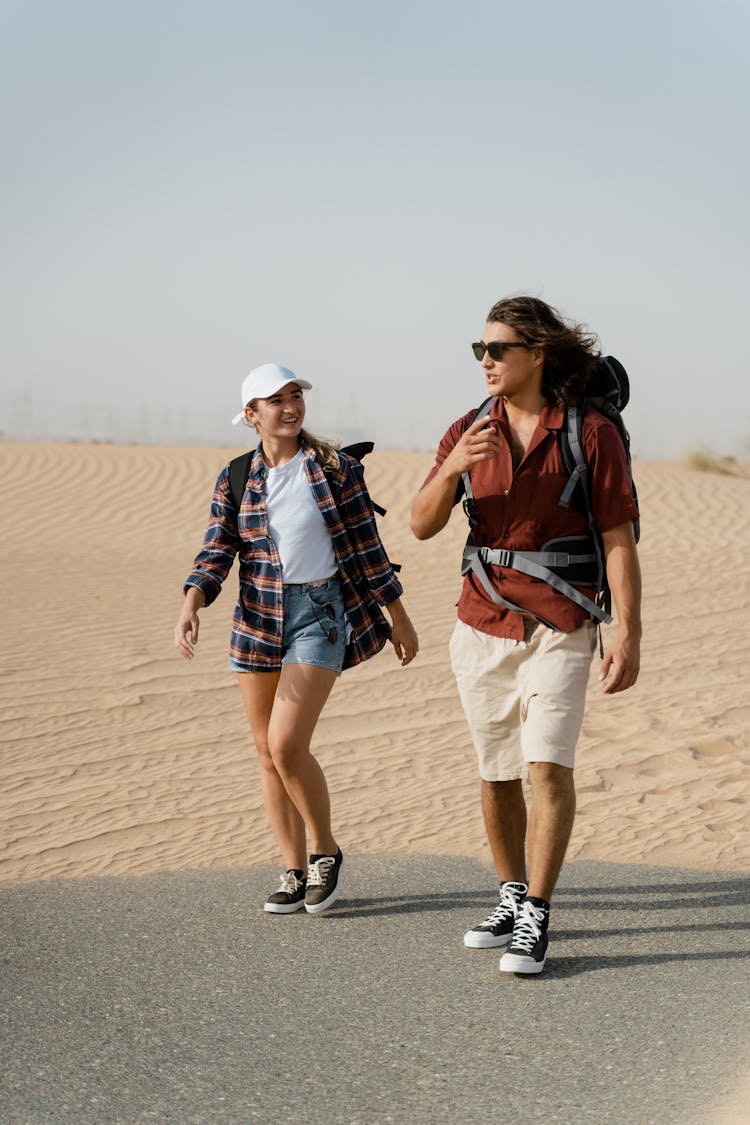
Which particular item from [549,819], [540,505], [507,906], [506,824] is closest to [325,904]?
[507,906]

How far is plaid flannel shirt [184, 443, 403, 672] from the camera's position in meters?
4.73

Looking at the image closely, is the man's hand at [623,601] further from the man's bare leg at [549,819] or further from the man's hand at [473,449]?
the man's hand at [473,449]

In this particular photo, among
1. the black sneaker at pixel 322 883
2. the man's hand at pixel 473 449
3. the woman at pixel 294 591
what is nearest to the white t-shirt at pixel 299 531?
the woman at pixel 294 591

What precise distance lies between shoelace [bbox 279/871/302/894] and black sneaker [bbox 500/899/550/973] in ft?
3.44

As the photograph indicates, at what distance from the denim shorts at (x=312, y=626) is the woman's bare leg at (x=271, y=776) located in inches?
3.3

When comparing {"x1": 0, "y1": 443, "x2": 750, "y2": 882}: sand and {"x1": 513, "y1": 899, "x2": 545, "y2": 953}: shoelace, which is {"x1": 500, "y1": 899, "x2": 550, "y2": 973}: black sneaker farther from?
{"x1": 0, "y1": 443, "x2": 750, "y2": 882}: sand

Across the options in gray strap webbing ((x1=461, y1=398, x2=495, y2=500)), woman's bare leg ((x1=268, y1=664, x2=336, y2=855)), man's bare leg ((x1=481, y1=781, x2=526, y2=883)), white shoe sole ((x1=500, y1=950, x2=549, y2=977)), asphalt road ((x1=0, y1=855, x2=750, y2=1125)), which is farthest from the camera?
woman's bare leg ((x1=268, y1=664, x2=336, y2=855))

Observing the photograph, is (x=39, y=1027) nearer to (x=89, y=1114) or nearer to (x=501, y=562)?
(x=89, y=1114)

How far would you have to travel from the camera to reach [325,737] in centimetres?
882

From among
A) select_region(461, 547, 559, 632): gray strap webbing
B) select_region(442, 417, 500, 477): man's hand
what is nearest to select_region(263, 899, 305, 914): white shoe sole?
select_region(461, 547, 559, 632): gray strap webbing

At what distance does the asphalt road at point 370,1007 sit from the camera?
3219 millimetres

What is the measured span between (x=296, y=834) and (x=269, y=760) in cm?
34

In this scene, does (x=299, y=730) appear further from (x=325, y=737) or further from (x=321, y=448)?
(x=325, y=737)

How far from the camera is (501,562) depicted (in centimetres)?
427
